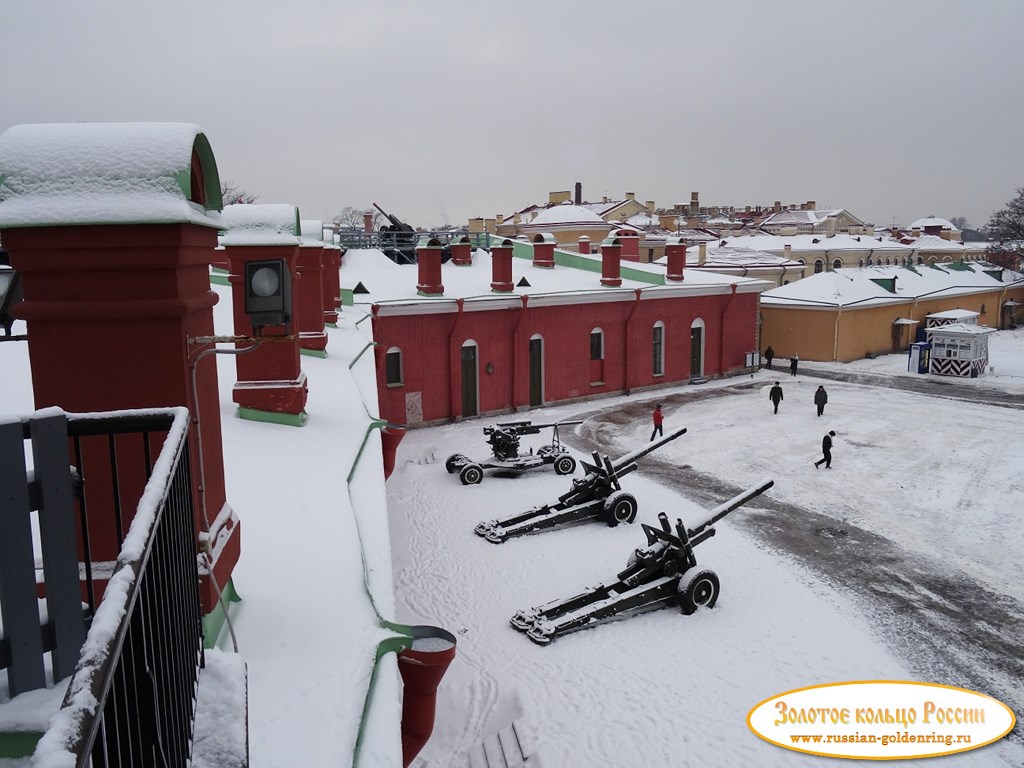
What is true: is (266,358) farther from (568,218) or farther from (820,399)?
(568,218)

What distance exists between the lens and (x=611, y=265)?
24344 millimetres

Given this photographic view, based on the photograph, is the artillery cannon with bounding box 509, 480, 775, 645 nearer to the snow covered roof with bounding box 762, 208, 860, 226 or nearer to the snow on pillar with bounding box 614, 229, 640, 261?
the snow on pillar with bounding box 614, 229, 640, 261

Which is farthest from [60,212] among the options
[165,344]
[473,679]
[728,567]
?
[728,567]

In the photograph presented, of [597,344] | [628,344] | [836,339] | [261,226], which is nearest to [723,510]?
[261,226]

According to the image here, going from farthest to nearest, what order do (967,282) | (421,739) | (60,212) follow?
1. (967,282)
2. (421,739)
3. (60,212)

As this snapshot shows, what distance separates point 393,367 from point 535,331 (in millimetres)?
4465

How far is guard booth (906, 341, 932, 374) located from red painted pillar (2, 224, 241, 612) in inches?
1175

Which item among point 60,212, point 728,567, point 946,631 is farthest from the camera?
point 728,567

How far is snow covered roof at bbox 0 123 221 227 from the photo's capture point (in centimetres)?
281

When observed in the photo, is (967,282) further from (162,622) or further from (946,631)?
(162,622)

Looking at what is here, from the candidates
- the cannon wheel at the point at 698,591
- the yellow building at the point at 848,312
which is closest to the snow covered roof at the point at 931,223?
the yellow building at the point at 848,312

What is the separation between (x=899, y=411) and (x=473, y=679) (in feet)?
57.9

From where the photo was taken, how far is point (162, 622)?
1.91m

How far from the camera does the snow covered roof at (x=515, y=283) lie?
68.6ft
